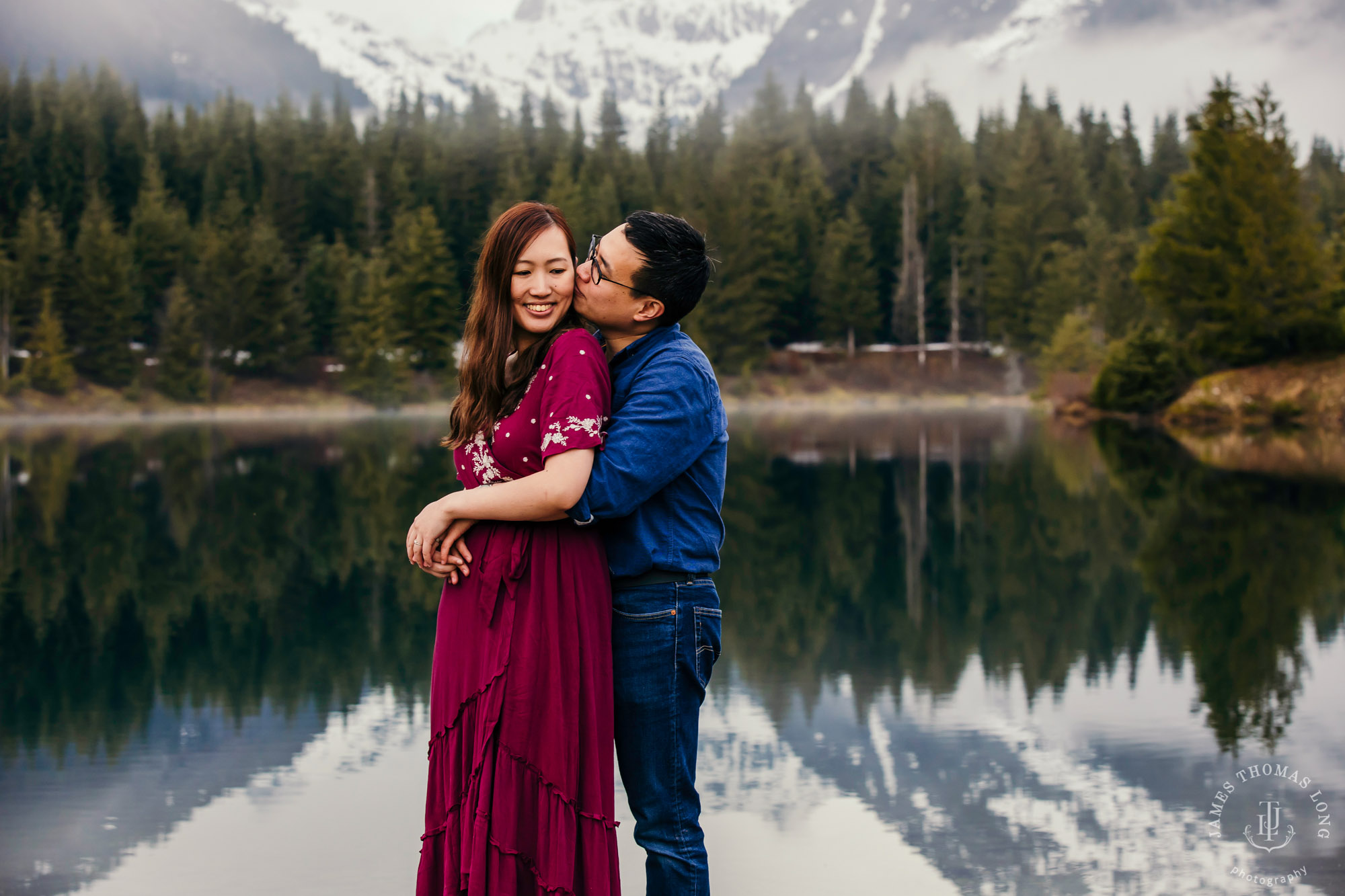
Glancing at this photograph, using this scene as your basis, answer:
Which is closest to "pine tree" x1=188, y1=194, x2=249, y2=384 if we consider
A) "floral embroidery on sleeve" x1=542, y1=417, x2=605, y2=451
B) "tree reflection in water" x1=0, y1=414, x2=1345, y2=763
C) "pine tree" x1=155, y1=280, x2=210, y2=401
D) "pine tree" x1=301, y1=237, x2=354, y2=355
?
"pine tree" x1=155, y1=280, x2=210, y2=401

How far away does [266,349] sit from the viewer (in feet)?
153

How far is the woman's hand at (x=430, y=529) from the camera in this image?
224 cm

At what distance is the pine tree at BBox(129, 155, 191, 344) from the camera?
1913 inches

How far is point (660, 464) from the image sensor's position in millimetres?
2236

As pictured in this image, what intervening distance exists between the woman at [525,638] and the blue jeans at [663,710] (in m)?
0.07

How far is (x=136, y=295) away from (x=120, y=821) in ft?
157

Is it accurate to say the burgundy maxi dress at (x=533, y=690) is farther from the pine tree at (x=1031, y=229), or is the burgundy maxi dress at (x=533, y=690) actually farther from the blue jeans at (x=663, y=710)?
the pine tree at (x=1031, y=229)

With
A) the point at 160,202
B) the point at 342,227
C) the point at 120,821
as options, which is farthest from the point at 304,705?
the point at 342,227

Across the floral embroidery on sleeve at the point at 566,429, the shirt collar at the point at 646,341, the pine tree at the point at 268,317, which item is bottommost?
the floral embroidery on sleeve at the point at 566,429

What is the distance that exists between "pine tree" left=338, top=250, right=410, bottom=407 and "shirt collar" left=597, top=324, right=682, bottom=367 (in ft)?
145

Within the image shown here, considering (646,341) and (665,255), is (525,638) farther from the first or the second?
(665,255)

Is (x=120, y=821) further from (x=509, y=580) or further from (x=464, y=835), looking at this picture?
(x=509, y=580)

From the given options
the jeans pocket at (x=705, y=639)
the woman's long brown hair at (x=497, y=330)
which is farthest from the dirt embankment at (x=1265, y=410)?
the woman's long brown hair at (x=497, y=330)

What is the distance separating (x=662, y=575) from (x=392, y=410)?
1752 inches
